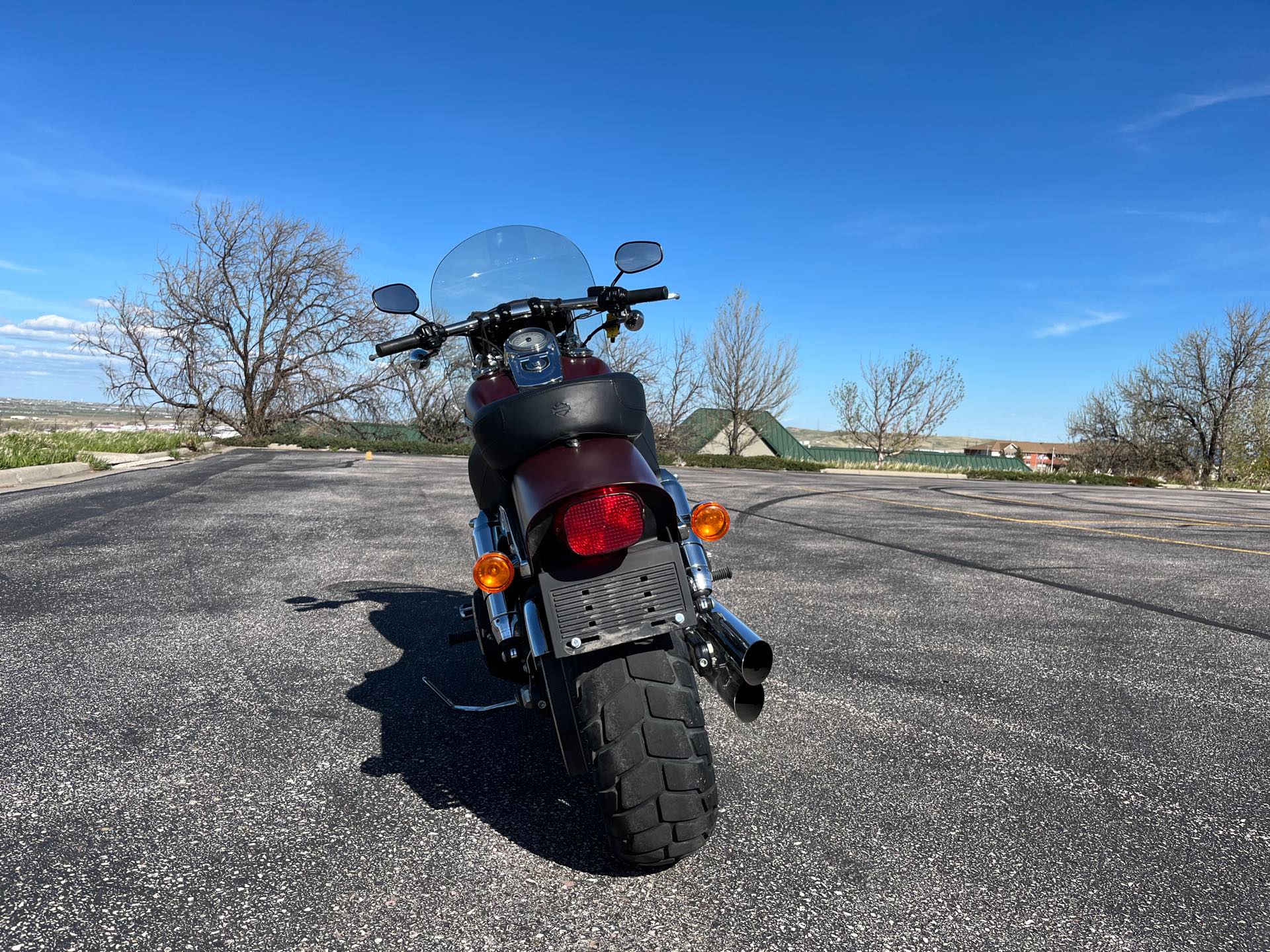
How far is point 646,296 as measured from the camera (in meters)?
3.61

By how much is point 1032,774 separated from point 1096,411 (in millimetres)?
51326

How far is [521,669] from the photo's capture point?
278 centimetres

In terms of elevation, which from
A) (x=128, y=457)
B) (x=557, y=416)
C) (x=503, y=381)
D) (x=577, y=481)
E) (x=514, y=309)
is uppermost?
(x=514, y=309)

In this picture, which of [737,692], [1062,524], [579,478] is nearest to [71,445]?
[579,478]

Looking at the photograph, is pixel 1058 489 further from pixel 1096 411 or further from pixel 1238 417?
pixel 1096 411

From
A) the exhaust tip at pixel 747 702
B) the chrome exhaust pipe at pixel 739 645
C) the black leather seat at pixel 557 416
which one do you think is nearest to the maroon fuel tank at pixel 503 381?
the black leather seat at pixel 557 416

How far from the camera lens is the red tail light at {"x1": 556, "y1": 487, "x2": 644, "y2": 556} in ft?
7.19

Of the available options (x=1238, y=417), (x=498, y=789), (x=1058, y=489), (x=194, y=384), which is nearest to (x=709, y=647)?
(x=498, y=789)

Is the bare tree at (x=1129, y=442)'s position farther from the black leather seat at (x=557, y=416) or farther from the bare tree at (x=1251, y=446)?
the black leather seat at (x=557, y=416)

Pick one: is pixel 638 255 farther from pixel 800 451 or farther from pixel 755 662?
pixel 800 451

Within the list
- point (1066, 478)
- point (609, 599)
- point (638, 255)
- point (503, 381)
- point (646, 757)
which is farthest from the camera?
point (1066, 478)

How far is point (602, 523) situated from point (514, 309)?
4.48 feet

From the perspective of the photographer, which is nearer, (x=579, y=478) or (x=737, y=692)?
(x=579, y=478)

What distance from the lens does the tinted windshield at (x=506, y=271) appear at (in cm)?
368
